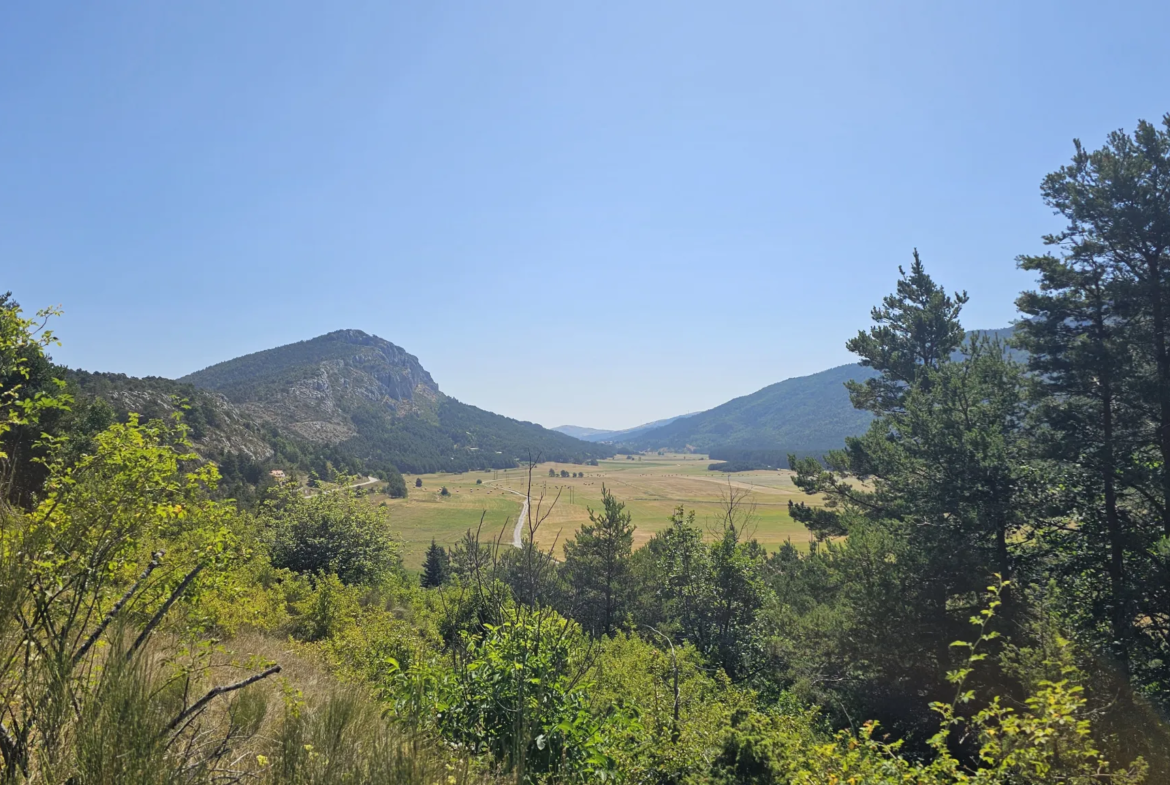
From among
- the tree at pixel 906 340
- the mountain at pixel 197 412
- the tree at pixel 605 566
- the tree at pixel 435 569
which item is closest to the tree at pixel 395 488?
the mountain at pixel 197 412

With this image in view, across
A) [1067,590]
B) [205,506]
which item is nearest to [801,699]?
[1067,590]

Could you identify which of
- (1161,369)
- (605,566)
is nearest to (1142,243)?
(1161,369)

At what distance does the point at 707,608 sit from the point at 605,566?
326 inches

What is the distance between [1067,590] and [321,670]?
16736 mm

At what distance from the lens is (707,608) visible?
76.9ft

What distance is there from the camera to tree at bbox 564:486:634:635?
29922mm

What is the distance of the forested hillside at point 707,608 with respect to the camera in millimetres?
2871

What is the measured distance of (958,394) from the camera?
14.7 metres

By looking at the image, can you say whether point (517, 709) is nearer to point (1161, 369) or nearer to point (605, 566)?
point (1161, 369)

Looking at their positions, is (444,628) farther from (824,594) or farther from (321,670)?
(824,594)

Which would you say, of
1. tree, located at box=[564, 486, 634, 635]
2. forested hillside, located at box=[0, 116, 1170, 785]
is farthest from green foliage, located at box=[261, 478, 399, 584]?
tree, located at box=[564, 486, 634, 635]

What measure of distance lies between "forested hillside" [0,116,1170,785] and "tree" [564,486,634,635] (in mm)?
214

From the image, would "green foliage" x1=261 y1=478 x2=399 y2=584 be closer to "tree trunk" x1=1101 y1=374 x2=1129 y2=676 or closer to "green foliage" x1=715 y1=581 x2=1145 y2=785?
"green foliage" x1=715 y1=581 x2=1145 y2=785

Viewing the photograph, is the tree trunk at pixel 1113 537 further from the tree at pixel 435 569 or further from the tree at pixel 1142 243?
the tree at pixel 435 569
